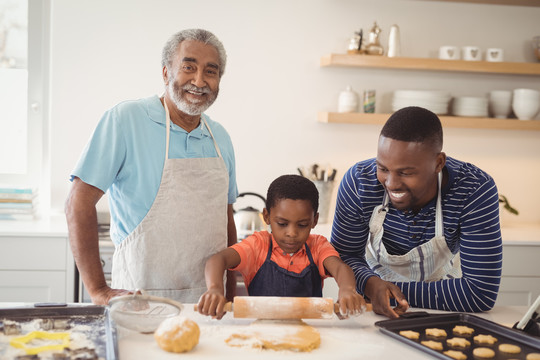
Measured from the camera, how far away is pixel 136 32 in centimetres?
327

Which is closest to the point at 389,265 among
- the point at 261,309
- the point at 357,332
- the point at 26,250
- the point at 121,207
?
the point at 357,332

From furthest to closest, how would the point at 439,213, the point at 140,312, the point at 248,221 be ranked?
1. the point at 248,221
2. the point at 439,213
3. the point at 140,312

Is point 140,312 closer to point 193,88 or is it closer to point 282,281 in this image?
point 282,281

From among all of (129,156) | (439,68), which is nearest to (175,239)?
(129,156)

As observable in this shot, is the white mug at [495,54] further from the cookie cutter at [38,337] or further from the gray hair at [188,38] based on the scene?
the cookie cutter at [38,337]

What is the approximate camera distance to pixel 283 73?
3422 millimetres

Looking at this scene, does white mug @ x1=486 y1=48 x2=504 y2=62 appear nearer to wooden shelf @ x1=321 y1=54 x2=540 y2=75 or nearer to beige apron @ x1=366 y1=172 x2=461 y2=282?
wooden shelf @ x1=321 y1=54 x2=540 y2=75

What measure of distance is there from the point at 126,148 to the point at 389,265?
2.85ft

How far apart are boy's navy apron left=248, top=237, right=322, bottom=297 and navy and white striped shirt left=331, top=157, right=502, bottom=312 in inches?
5.0

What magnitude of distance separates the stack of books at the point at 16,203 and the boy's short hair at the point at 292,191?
5.76 feet

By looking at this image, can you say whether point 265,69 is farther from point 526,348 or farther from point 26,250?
point 526,348

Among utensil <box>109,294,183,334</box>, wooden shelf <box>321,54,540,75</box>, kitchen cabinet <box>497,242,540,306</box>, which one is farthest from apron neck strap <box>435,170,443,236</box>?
wooden shelf <box>321,54,540,75</box>

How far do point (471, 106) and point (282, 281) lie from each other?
2.12m

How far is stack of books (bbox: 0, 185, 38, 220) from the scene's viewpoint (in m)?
3.05
